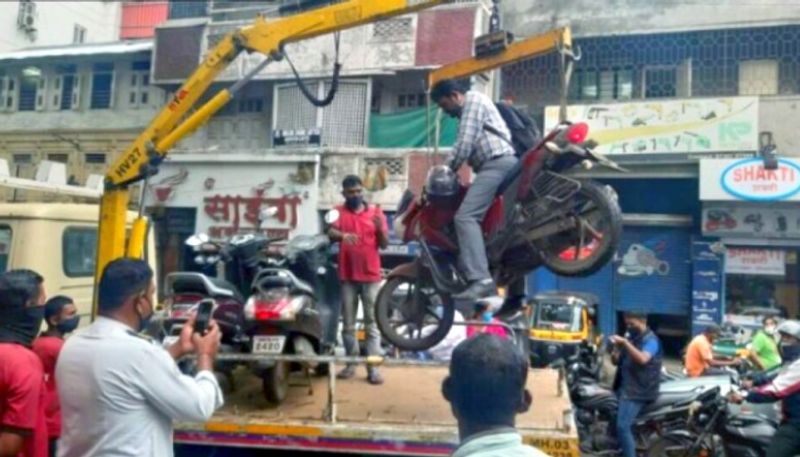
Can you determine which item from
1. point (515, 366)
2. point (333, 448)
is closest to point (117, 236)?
point (333, 448)

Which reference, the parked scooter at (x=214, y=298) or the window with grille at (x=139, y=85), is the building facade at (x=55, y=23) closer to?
the window with grille at (x=139, y=85)

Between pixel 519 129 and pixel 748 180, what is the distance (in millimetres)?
12191

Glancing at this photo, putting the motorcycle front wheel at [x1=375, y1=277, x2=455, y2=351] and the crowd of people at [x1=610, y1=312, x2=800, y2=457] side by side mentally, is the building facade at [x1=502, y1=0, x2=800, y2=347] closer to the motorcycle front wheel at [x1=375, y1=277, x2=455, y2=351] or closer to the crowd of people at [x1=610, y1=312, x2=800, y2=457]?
the crowd of people at [x1=610, y1=312, x2=800, y2=457]

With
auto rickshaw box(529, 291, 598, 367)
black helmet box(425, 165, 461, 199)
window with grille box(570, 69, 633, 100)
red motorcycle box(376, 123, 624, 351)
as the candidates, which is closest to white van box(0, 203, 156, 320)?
red motorcycle box(376, 123, 624, 351)

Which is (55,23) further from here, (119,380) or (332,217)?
(119,380)

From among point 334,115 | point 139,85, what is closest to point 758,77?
point 334,115

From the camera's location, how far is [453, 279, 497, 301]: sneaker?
4547 mm

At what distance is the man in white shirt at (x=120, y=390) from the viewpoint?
8.46ft

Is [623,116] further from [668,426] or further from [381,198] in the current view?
[668,426]

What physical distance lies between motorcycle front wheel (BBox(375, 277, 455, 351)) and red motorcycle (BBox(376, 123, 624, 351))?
0.45 ft

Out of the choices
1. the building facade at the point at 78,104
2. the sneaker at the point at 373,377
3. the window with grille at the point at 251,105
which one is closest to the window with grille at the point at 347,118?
the window with grille at the point at 251,105

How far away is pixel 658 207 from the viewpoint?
17.6 m

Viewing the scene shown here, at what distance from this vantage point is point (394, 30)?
17.2 m

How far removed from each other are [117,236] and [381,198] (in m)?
11.0
